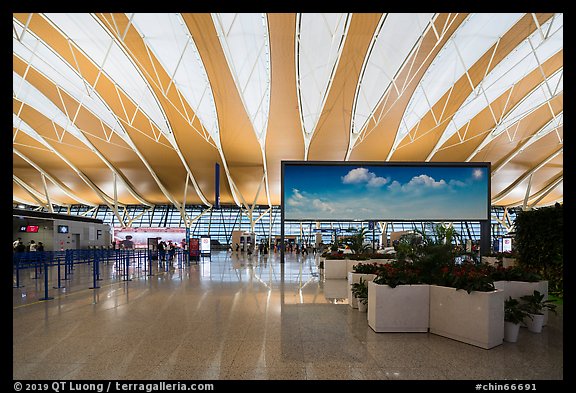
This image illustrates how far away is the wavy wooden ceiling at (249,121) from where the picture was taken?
19.2 m

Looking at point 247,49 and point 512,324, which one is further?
point 247,49

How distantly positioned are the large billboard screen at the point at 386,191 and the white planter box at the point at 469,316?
13.2 meters

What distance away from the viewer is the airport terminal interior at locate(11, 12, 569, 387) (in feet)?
19.5

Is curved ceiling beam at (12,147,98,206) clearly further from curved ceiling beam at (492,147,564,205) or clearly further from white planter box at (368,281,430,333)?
curved ceiling beam at (492,147,564,205)

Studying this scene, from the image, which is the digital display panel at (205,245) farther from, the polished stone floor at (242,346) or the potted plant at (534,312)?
the potted plant at (534,312)

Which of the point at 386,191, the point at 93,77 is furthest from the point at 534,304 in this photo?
the point at 93,77

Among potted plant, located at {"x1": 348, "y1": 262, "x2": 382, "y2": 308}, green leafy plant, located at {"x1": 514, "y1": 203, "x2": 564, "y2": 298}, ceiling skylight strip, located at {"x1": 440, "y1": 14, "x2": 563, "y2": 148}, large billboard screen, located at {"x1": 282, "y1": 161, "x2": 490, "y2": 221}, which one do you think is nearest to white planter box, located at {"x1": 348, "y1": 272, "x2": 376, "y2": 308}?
potted plant, located at {"x1": 348, "y1": 262, "x2": 382, "y2": 308}

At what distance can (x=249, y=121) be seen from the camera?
2814cm

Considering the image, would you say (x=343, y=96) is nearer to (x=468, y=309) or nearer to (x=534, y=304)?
(x=534, y=304)

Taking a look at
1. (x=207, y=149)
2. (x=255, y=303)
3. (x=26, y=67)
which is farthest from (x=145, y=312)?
(x=207, y=149)

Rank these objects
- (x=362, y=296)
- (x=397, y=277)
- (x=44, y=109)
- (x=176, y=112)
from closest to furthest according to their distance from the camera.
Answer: (x=397, y=277) → (x=362, y=296) → (x=176, y=112) → (x=44, y=109)

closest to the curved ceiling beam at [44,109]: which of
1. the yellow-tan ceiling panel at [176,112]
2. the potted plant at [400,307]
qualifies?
the yellow-tan ceiling panel at [176,112]

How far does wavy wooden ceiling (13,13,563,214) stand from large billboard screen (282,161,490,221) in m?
5.81

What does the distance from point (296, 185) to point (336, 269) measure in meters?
5.91
